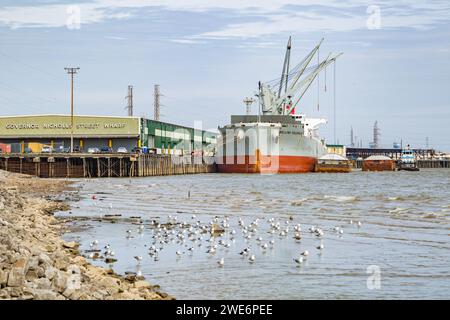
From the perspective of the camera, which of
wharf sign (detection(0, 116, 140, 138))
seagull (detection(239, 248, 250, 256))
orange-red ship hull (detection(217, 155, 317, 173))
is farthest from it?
wharf sign (detection(0, 116, 140, 138))

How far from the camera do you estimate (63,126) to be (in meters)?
106

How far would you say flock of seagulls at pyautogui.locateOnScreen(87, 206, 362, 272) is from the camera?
1725 centimetres

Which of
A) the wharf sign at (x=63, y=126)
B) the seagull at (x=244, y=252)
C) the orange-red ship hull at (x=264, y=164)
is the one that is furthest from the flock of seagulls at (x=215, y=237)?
the wharf sign at (x=63, y=126)

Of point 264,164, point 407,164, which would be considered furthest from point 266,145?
point 407,164

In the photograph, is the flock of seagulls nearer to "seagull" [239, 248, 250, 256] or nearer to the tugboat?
"seagull" [239, 248, 250, 256]

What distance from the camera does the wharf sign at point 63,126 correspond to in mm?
104875

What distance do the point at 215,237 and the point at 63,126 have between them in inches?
3524

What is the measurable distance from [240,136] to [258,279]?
8745cm

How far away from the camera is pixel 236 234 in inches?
856

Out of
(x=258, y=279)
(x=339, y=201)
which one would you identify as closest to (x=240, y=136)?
(x=339, y=201)

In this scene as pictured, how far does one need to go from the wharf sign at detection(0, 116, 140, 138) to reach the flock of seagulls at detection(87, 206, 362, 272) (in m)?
80.2

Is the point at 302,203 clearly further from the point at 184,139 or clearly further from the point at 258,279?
the point at 184,139

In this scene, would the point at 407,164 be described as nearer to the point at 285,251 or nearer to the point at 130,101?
the point at 130,101

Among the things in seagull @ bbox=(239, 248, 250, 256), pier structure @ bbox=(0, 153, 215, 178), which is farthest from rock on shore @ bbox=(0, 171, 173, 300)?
pier structure @ bbox=(0, 153, 215, 178)
